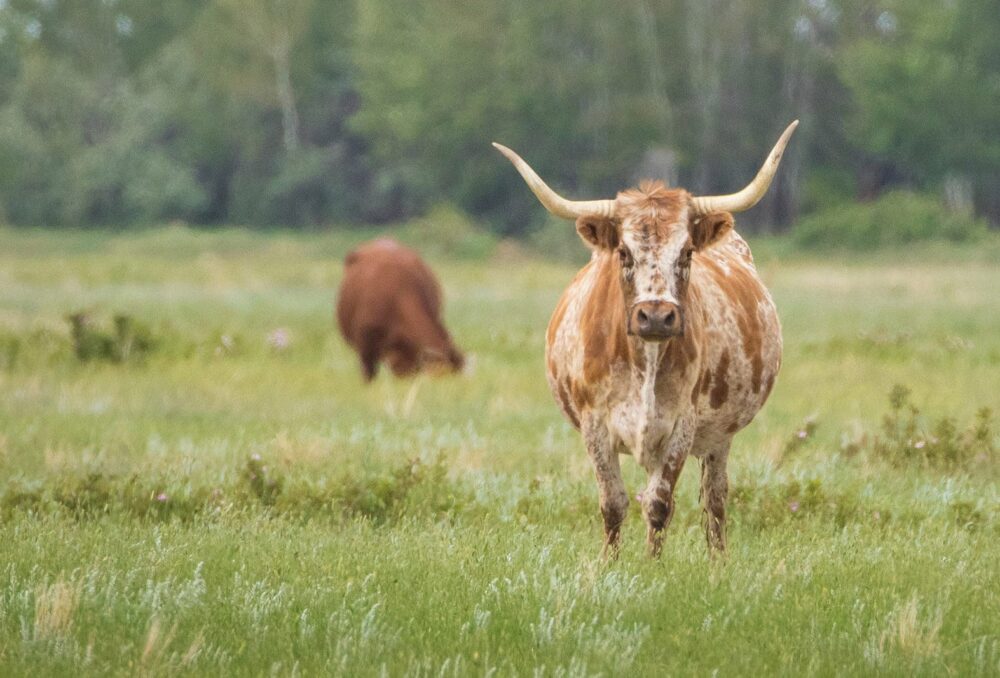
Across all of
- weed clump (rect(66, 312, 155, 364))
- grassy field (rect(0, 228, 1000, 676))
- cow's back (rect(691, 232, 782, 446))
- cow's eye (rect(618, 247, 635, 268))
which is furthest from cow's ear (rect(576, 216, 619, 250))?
weed clump (rect(66, 312, 155, 364))

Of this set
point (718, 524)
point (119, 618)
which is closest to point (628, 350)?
point (718, 524)

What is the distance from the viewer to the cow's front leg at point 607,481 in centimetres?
656

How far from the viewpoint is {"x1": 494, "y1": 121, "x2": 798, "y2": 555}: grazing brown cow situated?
615cm

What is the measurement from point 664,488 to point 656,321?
3.09 ft

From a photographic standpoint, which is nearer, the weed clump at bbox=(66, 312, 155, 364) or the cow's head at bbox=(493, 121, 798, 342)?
the cow's head at bbox=(493, 121, 798, 342)

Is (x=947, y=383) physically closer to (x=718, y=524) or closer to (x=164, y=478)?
(x=718, y=524)

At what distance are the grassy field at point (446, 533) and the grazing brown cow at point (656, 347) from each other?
39 cm

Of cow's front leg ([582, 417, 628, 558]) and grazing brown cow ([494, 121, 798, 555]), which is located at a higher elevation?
Result: grazing brown cow ([494, 121, 798, 555])

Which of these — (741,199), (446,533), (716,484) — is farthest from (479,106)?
(741,199)

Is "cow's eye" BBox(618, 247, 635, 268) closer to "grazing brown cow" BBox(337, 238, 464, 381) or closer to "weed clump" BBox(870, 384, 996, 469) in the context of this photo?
"weed clump" BBox(870, 384, 996, 469)

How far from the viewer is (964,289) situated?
2720 centimetres

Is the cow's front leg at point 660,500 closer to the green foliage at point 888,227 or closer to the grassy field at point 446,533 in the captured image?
the grassy field at point 446,533

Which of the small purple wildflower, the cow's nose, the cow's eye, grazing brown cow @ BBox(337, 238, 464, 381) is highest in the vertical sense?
the cow's eye

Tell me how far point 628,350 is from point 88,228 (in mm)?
63106
